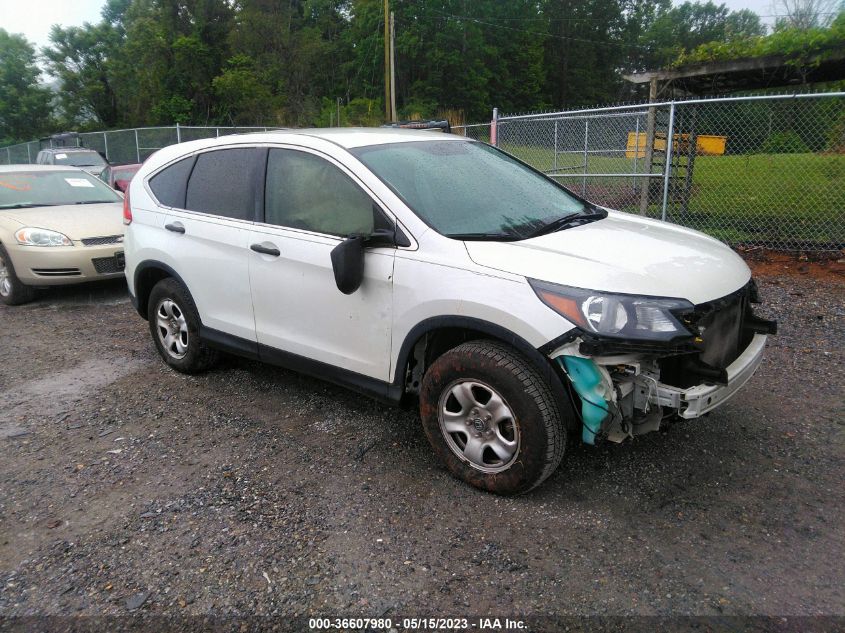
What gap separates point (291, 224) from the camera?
3.96 m

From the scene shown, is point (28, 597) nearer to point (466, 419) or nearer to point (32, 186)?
point (466, 419)

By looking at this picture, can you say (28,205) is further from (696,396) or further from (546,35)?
(546,35)

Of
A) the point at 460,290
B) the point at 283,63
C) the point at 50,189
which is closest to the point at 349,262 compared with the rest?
the point at 460,290

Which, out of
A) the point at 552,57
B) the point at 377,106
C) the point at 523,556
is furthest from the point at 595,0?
the point at 523,556

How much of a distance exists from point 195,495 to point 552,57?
7156cm

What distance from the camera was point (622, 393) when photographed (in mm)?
2934

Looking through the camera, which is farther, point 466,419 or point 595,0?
point 595,0

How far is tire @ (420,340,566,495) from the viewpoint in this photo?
303 centimetres

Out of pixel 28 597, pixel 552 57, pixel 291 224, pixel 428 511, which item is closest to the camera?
pixel 28 597

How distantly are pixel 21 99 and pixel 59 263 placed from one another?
58.9 meters

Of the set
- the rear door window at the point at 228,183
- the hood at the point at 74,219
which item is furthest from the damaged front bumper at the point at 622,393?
the hood at the point at 74,219

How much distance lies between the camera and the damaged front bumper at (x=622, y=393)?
2.90 m

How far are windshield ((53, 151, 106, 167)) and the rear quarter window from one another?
14.5 meters

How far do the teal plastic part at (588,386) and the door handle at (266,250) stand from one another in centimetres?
191
